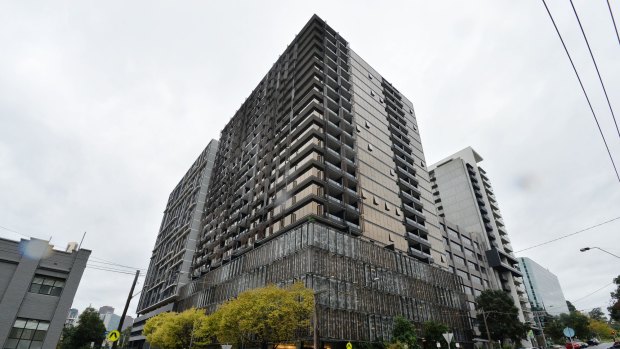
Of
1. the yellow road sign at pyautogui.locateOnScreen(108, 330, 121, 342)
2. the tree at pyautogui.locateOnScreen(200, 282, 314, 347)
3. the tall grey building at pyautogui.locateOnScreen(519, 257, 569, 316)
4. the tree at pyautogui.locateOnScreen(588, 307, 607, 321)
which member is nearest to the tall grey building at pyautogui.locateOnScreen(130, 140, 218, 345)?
the tree at pyautogui.locateOnScreen(200, 282, 314, 347)

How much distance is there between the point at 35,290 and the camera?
27281mm

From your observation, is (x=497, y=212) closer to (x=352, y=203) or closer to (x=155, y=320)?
(x=352, y=203)

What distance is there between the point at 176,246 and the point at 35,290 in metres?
69.2

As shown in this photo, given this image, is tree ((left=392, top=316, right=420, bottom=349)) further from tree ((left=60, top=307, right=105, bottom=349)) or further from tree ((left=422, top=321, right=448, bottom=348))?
tree ((left=60, top=307, right=105, bottom=349))

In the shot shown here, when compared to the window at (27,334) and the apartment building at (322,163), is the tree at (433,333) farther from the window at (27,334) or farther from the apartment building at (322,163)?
the window at (27,334)

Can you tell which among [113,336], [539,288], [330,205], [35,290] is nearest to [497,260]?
[330,205]

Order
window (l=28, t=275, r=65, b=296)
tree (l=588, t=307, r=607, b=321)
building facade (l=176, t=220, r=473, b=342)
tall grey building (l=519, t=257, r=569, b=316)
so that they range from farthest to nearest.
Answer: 1. tall grey building (l=519, t=257, r=569, b=316)
2. tree (l=588, t=307, r=607, b=321)
3. building facade (l=176, t=220, r=473, b=342)
4. window (l=28, t=275, r=65, b=296)

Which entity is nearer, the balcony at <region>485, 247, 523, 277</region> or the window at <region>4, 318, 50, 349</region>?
the window at <region>4, 318, 50, 349</region>

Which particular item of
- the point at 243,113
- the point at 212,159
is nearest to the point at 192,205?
the point at 212,159

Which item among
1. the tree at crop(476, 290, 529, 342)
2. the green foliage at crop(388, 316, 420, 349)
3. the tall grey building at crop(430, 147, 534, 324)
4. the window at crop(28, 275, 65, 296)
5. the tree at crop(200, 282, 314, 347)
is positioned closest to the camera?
the window at crop(28, 275, 65, 296)

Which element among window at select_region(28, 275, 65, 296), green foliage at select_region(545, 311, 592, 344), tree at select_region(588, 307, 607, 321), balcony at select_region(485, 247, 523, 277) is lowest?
window at select_region(28, 275, 65, 296)

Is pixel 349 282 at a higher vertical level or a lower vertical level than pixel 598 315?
lower

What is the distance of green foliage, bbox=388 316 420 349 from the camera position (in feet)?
125

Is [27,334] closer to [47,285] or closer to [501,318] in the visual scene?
[47,285]
